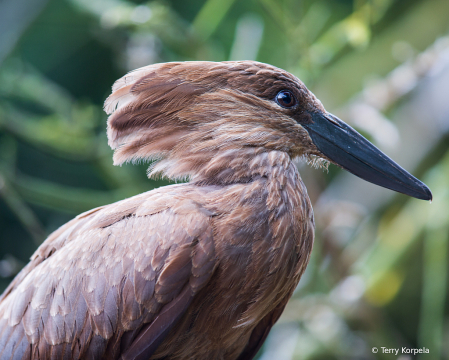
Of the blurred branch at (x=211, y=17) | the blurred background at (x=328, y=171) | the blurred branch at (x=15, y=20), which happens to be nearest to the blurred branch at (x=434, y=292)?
the blurred background at (x=328, y=171)

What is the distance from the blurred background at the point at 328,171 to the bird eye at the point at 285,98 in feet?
6.21

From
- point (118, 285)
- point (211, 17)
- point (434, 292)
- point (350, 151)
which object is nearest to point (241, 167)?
point (350, 151)

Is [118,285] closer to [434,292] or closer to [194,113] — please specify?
[194,113]

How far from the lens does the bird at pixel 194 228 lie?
226 centimetres

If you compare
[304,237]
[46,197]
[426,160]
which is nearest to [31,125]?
[46,197]

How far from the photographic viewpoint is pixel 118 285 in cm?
234

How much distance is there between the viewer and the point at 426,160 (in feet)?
17.9

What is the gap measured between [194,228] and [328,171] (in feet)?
6.95

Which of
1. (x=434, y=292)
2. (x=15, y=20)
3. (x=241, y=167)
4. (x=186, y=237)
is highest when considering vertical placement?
(x=241, y=167)

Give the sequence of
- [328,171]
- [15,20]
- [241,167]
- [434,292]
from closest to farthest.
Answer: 1. [241,167]
2. [328,171]
3. [434,292]
4. [15,20]

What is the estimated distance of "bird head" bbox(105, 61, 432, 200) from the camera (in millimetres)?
2518

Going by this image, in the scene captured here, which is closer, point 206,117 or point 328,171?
point 206,117

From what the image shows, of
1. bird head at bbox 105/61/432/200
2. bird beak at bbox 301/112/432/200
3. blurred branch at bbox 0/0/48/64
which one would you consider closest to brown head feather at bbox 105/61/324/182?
bird head at bbox 105/61/432/200

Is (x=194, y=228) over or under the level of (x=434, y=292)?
over
